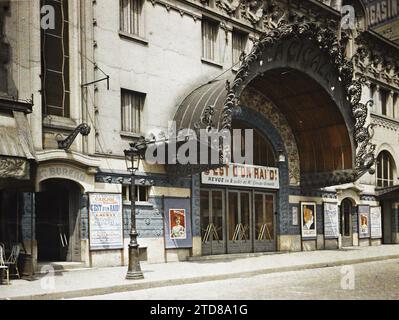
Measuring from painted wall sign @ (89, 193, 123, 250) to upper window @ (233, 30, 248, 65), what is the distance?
9463 mm

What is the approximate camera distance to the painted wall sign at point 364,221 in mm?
34219

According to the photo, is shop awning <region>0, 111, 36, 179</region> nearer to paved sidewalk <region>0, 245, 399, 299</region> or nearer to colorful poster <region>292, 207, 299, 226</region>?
paved sidewalk <region>0, 245, 399, 299</region>

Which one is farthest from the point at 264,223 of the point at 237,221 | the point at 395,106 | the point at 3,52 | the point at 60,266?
the point at 395,106

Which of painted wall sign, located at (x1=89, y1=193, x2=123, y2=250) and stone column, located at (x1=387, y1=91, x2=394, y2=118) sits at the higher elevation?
stone column, located at (x1=387, y1=91, x2=394, y2=118)

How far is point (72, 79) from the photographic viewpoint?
19969mm

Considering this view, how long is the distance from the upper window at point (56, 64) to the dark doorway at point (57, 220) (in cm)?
264

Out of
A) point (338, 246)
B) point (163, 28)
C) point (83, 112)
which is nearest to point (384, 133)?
point (338, 246)

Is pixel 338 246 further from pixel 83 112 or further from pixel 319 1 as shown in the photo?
pixel 83 112

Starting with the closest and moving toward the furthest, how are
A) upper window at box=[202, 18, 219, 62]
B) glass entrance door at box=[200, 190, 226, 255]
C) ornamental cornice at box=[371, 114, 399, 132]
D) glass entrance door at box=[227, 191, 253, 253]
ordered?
glass entrance door at box=[200, 190, 226, 255]
upper window at box=[202, 18, 219, 62]
glass entrance door at box=[227, 191, 253, 253]
ornamental cornice at box=[371, 114, 399, 132]

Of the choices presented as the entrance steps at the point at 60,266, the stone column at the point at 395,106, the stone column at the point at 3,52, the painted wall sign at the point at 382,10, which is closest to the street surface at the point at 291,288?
the entrance steps at the point at 60,266

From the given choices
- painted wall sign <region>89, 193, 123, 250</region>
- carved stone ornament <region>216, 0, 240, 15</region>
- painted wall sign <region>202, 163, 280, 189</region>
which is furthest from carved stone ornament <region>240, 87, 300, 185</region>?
painted wall sign <region>89, 193, 123, 250</region>

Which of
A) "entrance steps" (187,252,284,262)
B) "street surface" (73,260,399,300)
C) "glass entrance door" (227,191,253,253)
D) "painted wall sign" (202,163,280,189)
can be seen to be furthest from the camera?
"glass entrance door" (227,191,253,253)

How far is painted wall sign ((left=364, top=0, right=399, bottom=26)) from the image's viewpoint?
4334 cm

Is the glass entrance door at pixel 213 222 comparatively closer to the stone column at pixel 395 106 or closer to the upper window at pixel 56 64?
the upper window at pixel 56 64
